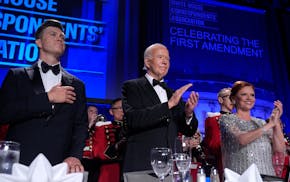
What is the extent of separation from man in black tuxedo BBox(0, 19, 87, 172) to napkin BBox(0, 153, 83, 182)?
788 millimetres

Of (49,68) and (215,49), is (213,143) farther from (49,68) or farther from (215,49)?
(215,49)

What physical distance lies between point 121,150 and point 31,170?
8.42ft

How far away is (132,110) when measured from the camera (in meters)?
1.97

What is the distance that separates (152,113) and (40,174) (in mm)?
1171

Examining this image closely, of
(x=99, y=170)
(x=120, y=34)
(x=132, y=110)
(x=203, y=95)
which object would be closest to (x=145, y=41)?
(x=120, y=34)

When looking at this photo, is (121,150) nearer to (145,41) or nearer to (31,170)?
(145,41)

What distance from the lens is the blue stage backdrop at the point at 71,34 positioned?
158 inches

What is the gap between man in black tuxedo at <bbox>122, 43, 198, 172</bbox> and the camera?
6.17 feet

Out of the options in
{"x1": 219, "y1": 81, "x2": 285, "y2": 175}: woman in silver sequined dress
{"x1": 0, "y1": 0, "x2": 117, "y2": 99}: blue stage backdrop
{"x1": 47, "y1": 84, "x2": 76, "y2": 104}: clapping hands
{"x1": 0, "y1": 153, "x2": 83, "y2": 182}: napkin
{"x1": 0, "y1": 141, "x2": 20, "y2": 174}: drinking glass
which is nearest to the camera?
{"x1": 0, "y1": 153, "x2": 83, "y2": 182}: napkin

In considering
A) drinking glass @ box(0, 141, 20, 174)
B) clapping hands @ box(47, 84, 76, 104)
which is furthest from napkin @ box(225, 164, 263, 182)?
clapping hands @ box(47, 84, 76, 104)

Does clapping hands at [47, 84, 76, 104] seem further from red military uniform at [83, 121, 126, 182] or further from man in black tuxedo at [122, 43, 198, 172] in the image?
red military uniform at [83, 121, 126, 182]

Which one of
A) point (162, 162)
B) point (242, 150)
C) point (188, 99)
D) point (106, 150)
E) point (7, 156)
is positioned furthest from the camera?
point (106, 150)

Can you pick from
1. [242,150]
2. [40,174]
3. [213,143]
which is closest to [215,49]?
[213,143]

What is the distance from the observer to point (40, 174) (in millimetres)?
730
